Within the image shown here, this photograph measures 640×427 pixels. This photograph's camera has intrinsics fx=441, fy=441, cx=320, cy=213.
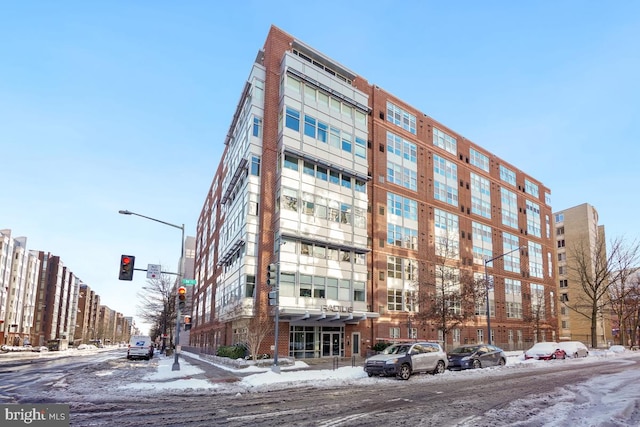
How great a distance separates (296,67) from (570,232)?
81.7m

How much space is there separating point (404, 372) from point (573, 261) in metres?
85.2

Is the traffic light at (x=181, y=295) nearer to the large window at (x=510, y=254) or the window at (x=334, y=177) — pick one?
the window at (x=334, y=177)

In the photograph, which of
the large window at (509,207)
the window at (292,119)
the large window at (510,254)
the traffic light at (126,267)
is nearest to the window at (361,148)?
the window at (292,119)

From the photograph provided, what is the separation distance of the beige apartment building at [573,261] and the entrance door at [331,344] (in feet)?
228

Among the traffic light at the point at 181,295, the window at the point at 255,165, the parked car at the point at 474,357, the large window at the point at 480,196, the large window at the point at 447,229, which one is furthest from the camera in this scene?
the large window at the point at 480,196

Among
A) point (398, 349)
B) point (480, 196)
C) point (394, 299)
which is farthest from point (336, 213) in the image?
point (480, 196)

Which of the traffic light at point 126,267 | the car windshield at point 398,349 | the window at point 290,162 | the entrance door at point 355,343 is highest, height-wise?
the window at point 290,162

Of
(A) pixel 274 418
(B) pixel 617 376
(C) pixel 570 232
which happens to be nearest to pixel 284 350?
(B) pixel 617 376

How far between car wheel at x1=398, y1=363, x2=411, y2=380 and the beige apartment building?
82.2m

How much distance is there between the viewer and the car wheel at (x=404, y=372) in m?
19.3

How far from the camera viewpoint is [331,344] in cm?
3684

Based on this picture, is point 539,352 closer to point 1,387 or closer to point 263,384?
point 263,384

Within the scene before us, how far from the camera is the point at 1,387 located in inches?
685

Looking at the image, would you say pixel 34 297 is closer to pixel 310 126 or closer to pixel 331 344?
pixel 331 344
